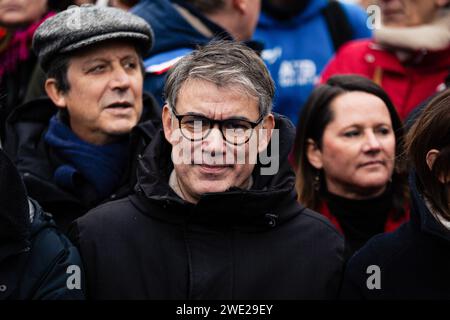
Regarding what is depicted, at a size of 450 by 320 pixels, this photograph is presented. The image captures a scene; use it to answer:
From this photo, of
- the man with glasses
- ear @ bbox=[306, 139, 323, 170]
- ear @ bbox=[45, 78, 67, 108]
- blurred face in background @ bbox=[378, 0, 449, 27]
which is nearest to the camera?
the man with glasses

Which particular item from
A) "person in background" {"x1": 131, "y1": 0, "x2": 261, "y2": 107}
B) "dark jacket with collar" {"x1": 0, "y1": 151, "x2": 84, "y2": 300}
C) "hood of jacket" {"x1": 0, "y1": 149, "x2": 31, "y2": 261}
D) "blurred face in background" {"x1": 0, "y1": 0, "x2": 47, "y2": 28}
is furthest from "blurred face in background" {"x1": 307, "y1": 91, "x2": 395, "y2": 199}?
"blurred face in background" {"x1": 0, "y1": 0, "x2": 47, "y2": 28}

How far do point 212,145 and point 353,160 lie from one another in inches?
47.5

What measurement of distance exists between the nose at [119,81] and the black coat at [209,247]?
71cm

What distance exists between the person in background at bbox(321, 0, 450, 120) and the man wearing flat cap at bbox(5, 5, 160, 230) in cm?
140

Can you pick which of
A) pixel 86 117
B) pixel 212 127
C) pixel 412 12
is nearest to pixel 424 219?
pixel 212 127

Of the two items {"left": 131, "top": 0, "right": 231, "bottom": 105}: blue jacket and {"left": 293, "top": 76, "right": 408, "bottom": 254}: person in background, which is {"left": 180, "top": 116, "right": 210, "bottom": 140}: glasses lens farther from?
{"left": 131, "top": 0, "right": 231, "bottom": 105}: blue jacket


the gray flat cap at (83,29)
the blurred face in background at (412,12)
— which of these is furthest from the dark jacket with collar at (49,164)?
the blurred face in background at (412,12)

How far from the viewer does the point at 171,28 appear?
479cm

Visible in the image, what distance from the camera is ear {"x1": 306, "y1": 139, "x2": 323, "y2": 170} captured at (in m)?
4.50

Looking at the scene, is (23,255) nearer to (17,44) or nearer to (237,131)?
(237,131)

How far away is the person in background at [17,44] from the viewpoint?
5.12 m

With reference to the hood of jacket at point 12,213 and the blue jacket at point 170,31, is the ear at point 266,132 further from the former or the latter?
the blue jacket at point 170,31

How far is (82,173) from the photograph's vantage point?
158 inches
